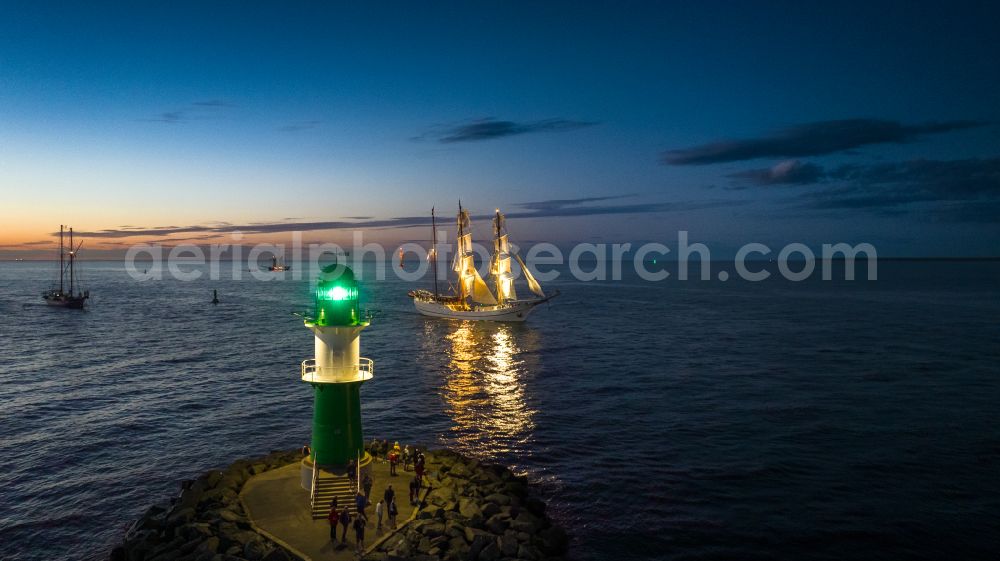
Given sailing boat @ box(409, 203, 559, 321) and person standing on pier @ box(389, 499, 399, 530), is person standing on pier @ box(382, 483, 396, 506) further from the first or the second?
sailing boat @ box(409, 203, 559, 321)

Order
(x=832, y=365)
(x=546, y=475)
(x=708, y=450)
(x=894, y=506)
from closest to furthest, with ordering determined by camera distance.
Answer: (x=894, y=506) → (x=546, y=475) → (x=708, y=450) → (x=832, y=365)

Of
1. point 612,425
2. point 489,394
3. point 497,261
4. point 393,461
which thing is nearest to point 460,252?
point 497,261

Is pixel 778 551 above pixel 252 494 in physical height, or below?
below

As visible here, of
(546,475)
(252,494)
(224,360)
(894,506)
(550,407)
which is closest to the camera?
(252,494)

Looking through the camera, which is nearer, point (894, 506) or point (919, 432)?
point (894, 506)

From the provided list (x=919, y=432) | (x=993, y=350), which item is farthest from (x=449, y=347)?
(x=993, y=350)

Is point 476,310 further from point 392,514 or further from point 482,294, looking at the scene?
point 392,514

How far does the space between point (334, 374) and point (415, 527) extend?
5.47 metres

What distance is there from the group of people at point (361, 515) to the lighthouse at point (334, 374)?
56.2 inches

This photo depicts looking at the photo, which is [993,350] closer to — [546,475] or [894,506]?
[894,506]

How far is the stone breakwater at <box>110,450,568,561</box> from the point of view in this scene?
16.5 meters

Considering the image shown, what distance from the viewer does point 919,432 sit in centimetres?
3244

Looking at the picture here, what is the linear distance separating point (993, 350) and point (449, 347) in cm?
5299

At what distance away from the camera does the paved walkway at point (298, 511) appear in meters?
16.5
